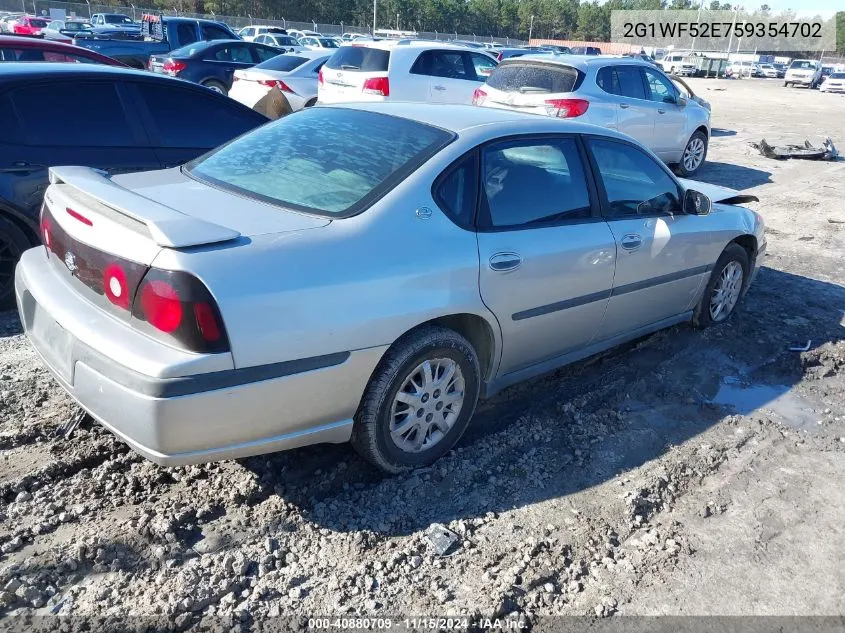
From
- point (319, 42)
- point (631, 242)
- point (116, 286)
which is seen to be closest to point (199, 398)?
point (116, 286)

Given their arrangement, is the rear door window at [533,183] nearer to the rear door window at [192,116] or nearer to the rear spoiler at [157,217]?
the rear spoiler at [157,217]

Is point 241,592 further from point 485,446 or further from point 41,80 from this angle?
point 41,80

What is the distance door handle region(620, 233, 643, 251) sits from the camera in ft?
13.4

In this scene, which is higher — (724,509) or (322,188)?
(322,188)

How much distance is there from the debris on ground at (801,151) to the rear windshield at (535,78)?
6174mm

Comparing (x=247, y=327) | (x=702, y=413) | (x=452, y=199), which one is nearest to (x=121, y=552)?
(x=247, y=327)

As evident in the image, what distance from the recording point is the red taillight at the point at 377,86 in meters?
11.4

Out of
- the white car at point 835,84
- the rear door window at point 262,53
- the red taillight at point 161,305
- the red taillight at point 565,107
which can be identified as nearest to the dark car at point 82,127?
the red taillight at point 161,305

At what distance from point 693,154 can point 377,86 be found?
5299mm

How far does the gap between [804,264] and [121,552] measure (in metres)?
6.88

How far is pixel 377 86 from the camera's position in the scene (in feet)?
37.3

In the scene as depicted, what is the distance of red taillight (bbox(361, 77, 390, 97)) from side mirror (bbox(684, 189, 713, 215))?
7.71m

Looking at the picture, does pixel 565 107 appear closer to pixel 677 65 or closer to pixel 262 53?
pixel 262 53

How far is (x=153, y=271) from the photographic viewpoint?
255cm
